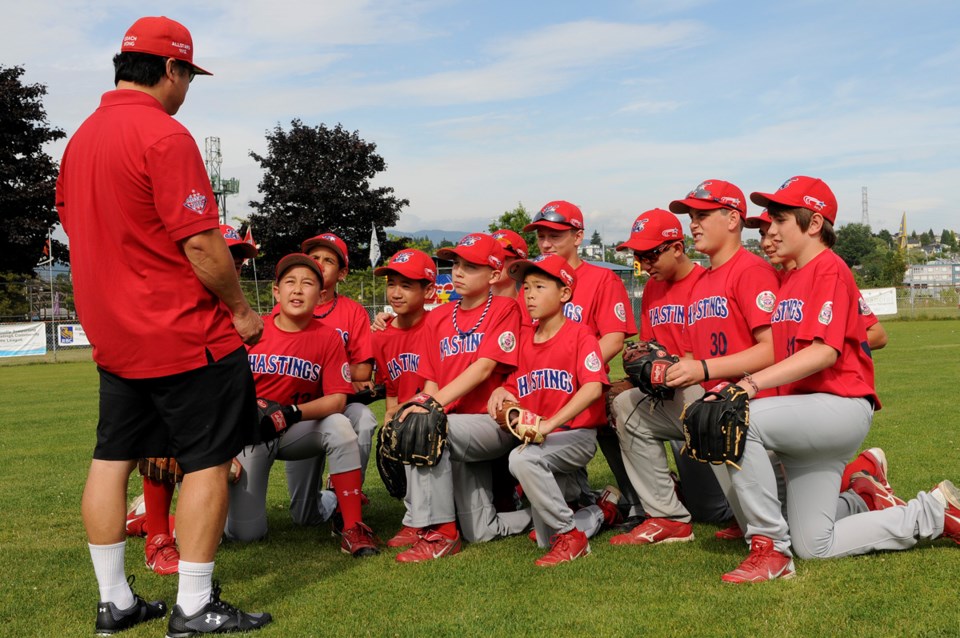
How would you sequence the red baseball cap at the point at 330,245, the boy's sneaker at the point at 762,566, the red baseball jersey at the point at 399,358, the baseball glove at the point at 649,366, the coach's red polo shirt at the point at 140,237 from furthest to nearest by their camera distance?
1. the red baseball cap at the point at 330,245
2. the red baseball jersey at the point at 399,358
3. the baseball glove at the point at 649,366
4. the boy's sneaker at the point at 762,566
5. the coach's red polo shirt at the point at 140,237

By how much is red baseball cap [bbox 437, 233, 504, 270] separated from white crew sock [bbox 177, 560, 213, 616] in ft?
8.32

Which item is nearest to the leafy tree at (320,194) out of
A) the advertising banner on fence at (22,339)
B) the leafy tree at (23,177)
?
the leafy tree at (23,177)

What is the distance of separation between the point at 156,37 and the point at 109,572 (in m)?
2.32

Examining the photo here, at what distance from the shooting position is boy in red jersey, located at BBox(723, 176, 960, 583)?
13.3 feet

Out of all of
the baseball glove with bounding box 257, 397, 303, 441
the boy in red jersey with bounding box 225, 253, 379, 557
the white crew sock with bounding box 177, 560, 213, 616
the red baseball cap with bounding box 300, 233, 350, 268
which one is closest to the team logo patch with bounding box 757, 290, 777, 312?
the boy in red jersey with bounding box 225, 253, 379, 557

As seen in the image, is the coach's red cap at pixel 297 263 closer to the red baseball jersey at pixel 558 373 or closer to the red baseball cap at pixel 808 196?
the red baseball jersey at pixel 558 373

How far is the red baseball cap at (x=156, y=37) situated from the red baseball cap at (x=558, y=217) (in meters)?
2.85

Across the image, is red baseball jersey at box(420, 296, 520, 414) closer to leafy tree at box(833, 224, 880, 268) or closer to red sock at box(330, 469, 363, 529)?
red sock at box(330, 469, 363, 529)

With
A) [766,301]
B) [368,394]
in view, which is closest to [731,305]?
[766,301]

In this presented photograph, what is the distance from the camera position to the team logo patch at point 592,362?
481 centimetres

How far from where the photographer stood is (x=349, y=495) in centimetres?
520

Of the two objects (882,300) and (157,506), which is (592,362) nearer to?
(157,506)

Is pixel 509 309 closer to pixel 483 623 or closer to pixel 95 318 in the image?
pixel 483 623

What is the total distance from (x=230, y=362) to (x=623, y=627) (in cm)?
200
